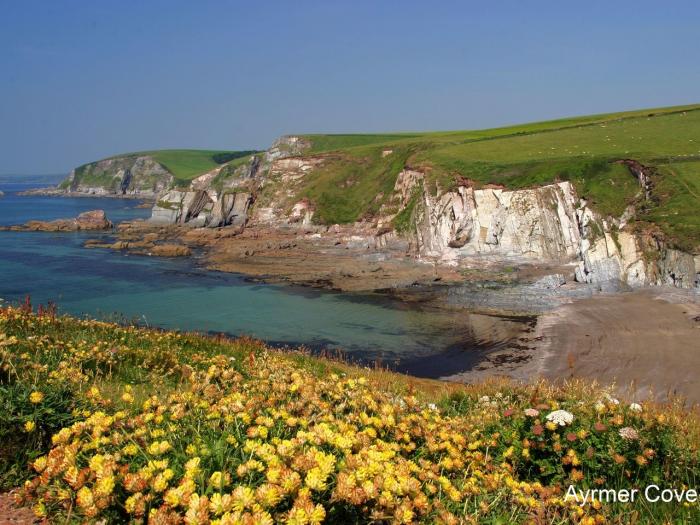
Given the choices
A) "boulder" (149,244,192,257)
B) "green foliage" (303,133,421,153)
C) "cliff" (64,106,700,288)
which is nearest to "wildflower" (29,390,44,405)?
"cliff" (64,106,700,288)

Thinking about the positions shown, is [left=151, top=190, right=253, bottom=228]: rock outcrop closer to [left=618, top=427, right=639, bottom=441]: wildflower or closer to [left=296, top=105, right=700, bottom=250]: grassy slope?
[left=296, top=105, right=700, bottom=250]: grassy slope

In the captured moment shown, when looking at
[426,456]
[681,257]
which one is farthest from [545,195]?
[426,456]

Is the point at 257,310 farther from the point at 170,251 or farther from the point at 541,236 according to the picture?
the point at 170,251

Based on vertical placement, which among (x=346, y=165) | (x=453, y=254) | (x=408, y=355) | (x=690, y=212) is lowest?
(x=408, y=355)

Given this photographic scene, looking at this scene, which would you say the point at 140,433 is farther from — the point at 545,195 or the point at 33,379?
the point at 545,195

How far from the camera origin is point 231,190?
92875mm

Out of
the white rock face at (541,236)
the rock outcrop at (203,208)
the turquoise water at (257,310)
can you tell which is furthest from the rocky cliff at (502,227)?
the turquoise water at (257,310)

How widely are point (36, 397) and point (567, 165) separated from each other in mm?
59061

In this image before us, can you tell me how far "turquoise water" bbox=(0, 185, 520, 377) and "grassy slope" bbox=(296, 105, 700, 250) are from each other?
21.3 m

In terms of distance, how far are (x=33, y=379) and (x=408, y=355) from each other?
27804mm

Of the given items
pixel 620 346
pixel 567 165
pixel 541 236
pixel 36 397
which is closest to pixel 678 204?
pixel 541 236

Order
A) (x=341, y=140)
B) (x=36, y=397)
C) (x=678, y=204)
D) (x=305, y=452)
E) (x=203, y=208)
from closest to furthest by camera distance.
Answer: (x=305, y=452), (x=36, y=397), (x=678, y=204), (x=203, y=208), (x=341, y=140)

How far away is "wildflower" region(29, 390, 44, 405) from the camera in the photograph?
15.1 feet

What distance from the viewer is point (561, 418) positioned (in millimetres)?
6184
